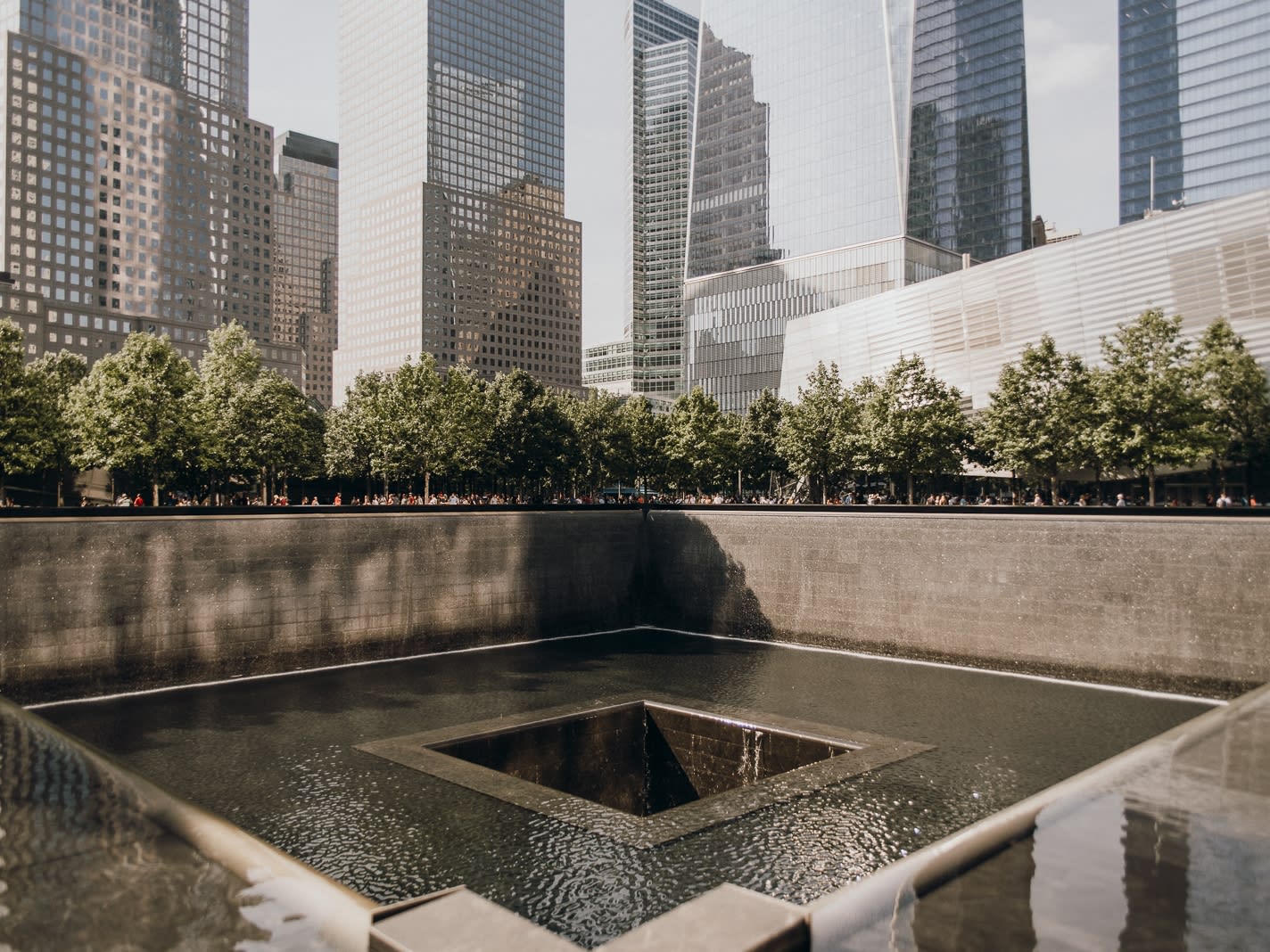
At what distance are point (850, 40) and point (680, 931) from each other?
15328 centimetres

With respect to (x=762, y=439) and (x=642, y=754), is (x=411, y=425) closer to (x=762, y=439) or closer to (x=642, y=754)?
(x=762, y=439)

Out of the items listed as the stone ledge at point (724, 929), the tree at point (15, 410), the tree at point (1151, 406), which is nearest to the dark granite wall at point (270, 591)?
the stone ledge at point (724, 929)

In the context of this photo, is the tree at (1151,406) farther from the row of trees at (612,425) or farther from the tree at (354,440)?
the tree at (354,440)

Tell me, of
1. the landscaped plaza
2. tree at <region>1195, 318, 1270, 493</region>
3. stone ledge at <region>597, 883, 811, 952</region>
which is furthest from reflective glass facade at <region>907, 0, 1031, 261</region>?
stone ledge at <region>597, 883, 811, 952</region>

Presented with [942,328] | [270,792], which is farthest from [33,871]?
[942,328]

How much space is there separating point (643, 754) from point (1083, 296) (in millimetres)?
54277

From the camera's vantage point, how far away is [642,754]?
939 inches

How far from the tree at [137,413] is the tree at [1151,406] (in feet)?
164

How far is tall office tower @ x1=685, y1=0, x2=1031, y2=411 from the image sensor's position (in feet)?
441

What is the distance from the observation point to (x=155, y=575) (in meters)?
27.2

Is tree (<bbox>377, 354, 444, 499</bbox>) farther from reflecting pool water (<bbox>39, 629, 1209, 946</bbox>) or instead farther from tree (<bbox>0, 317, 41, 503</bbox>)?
reflecting pool water (<bbox>39, 629, 1209, 946</bbox>)

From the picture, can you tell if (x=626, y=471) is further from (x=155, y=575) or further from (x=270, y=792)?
(x=270, y=792)

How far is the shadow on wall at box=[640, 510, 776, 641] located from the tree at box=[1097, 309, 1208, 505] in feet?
76.6

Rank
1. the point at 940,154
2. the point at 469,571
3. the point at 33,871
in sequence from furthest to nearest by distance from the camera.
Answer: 1. the point at 940,154
2. the point at 469,571
3. the point at 33,871
